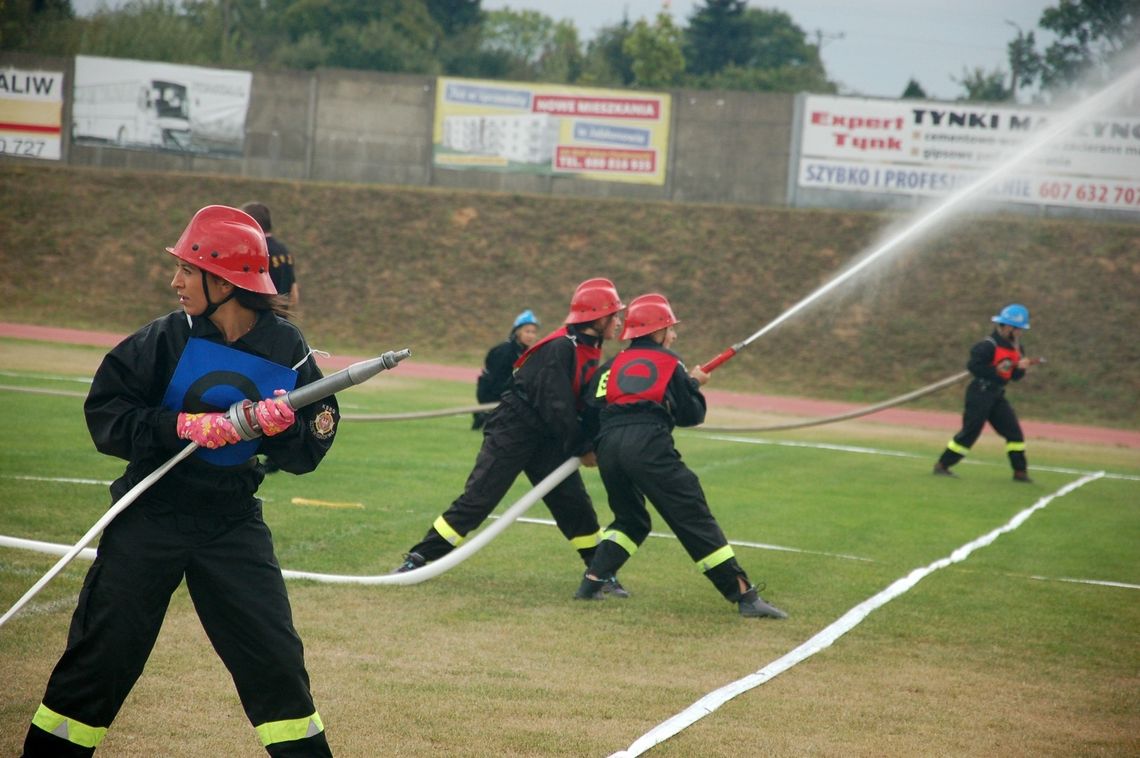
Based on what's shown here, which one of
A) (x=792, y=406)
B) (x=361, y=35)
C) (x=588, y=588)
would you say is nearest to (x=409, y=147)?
(x=792, y=406)

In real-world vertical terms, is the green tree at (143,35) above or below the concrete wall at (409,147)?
above

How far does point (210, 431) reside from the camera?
3.95 metres

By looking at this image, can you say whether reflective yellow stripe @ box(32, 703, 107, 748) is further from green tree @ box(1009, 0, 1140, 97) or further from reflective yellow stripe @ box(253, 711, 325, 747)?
green tree @ box(1009, 0, 1140, 97)

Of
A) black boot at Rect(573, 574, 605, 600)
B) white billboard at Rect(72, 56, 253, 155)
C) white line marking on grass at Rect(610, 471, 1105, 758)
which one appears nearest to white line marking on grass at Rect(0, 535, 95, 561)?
black boot at Rect(573, 574, 605, 600)

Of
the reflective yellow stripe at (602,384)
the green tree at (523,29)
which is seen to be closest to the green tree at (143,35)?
the reflective yellow stripe at (602,384)

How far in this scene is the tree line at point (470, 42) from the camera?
47.1m

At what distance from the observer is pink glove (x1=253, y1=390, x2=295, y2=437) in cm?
396

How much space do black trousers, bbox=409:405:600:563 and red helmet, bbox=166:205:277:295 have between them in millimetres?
3781

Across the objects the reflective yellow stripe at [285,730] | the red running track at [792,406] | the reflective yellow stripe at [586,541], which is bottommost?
the red running track at [792,406]

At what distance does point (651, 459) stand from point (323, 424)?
11.6ft

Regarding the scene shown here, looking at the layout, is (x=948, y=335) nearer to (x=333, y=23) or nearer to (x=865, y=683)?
(x=865, y=683)

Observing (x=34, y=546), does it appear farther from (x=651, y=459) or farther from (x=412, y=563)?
(x=651, y=459)

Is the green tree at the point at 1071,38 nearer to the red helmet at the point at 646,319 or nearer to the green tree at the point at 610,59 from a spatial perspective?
the green tree at the point at 610,59

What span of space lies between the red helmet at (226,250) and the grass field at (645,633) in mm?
1867
